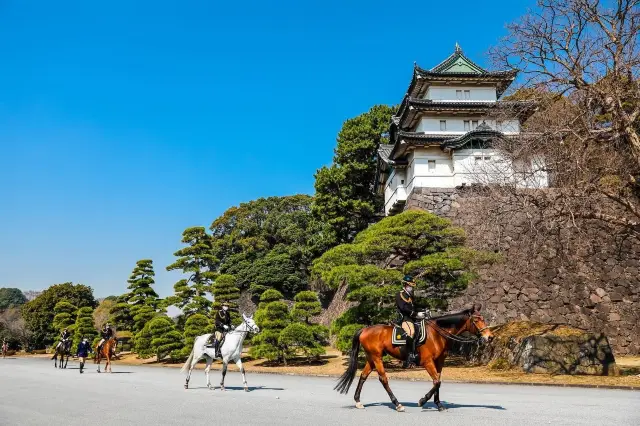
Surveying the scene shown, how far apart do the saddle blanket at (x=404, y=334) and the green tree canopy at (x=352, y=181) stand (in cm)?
3071

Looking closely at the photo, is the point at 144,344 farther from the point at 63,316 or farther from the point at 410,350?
the point at 410,350

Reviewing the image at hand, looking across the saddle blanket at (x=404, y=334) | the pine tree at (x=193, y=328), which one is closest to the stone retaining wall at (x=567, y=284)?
the pine tree at (x=193, y=328)

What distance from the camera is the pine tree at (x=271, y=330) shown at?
77.9 ft

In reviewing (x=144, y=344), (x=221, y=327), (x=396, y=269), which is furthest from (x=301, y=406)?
(x=144, y=344)

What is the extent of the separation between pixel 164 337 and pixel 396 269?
15.4 m

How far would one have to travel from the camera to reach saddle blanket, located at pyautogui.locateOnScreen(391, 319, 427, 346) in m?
10.1

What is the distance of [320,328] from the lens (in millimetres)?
23609

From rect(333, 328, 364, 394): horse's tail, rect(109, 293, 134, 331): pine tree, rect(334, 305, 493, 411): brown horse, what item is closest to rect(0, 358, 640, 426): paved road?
rect(333, 328, 364, 394): horse's tail

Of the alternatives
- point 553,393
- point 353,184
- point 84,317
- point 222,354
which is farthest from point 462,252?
point 84,317

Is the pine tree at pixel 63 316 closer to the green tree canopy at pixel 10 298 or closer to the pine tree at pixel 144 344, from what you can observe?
the pine tree at pixel 144 344

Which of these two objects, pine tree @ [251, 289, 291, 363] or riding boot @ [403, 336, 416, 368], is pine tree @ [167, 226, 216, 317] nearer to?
pine tree @ [251, 289, 291, 363]

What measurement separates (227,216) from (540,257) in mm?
41995

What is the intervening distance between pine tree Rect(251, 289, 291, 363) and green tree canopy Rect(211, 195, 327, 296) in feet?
63.0

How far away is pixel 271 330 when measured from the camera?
23969 millimetres
